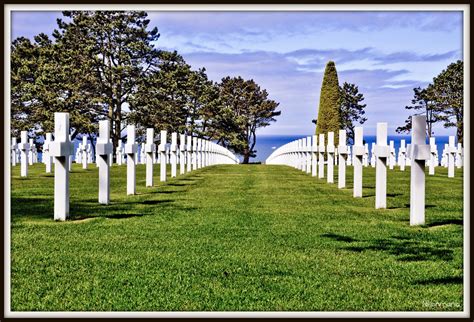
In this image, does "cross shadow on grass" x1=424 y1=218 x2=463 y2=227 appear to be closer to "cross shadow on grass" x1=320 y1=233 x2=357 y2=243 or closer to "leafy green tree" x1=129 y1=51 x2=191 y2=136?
"cross shadow on grass" x1=320 y1=233 x2=357 y2=243

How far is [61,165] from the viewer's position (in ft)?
37.4

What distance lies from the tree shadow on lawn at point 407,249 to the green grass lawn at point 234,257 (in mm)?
23

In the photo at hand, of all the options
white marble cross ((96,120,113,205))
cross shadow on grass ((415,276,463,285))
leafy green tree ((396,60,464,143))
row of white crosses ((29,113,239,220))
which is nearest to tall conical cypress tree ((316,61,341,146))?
leafy green tree ((396,60,464,143))

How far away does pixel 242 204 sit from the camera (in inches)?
544

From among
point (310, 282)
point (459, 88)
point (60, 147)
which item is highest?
point (459, 88)

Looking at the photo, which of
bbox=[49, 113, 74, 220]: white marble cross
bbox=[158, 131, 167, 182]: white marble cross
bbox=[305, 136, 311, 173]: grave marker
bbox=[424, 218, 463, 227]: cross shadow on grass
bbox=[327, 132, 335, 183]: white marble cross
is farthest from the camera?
bbox=[305, 136, 311, 173]: grave marker

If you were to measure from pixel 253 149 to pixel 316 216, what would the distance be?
76.1m

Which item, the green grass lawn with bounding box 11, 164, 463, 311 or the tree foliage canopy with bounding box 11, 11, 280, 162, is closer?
the green grass lawn with bounding box 11, 164, 463, 311

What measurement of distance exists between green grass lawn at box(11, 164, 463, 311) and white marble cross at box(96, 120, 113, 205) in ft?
1.04

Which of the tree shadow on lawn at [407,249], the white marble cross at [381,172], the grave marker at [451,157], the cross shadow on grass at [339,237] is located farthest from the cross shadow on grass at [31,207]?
the grave marker at [451,157]

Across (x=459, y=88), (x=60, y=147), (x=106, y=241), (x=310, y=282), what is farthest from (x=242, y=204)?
(x=459, y=88)

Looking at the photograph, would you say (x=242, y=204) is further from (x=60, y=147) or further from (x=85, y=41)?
(x=85, y=41)

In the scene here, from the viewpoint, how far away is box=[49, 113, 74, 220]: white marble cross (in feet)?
36.3

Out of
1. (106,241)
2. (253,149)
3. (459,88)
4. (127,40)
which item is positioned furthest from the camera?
(253,149)
